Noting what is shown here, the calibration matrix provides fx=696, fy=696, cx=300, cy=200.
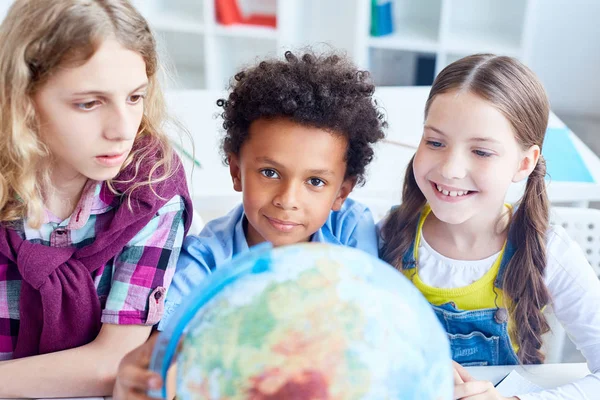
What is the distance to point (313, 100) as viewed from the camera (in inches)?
46.2

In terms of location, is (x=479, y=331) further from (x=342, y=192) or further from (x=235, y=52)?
(x=235, y=52)

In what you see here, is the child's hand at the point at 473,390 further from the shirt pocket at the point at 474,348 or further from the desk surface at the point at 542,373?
the shirt pocket at the point at 474,348

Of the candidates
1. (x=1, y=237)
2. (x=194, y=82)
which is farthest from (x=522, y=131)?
(x=194, y=82)

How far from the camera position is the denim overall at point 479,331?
131 cm

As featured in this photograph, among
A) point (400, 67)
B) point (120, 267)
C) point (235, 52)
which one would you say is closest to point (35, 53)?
point (120, 267)

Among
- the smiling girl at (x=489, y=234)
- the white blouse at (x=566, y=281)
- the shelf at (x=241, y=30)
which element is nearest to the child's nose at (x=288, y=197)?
the smiling girl at (x=489, y=234)

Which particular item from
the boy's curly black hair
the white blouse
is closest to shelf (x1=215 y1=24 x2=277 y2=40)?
the boy's curly black hair

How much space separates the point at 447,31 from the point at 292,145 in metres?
2.60

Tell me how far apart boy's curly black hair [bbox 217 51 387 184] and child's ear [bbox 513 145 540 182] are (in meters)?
0.26

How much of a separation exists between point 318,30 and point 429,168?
8.80 ft

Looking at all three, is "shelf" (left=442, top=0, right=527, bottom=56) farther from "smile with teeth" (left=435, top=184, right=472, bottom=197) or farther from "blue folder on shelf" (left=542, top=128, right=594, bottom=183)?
"smile with teeth" (left=435, top=184, right=472, bottom=197)

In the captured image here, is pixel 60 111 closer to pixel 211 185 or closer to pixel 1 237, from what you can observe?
pixel 1 237

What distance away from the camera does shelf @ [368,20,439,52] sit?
3508 millimetres

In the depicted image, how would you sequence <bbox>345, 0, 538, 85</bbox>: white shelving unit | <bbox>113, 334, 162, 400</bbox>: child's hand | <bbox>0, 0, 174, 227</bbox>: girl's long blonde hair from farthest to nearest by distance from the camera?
<bbox>345, 0, 538, 85</bbox>: white shelving unit
<bbox>0, 0, 174, 227</bbox>: girl's long blonde hair
<bbox>113, 334, 162, 400</bbox>: child's hand
